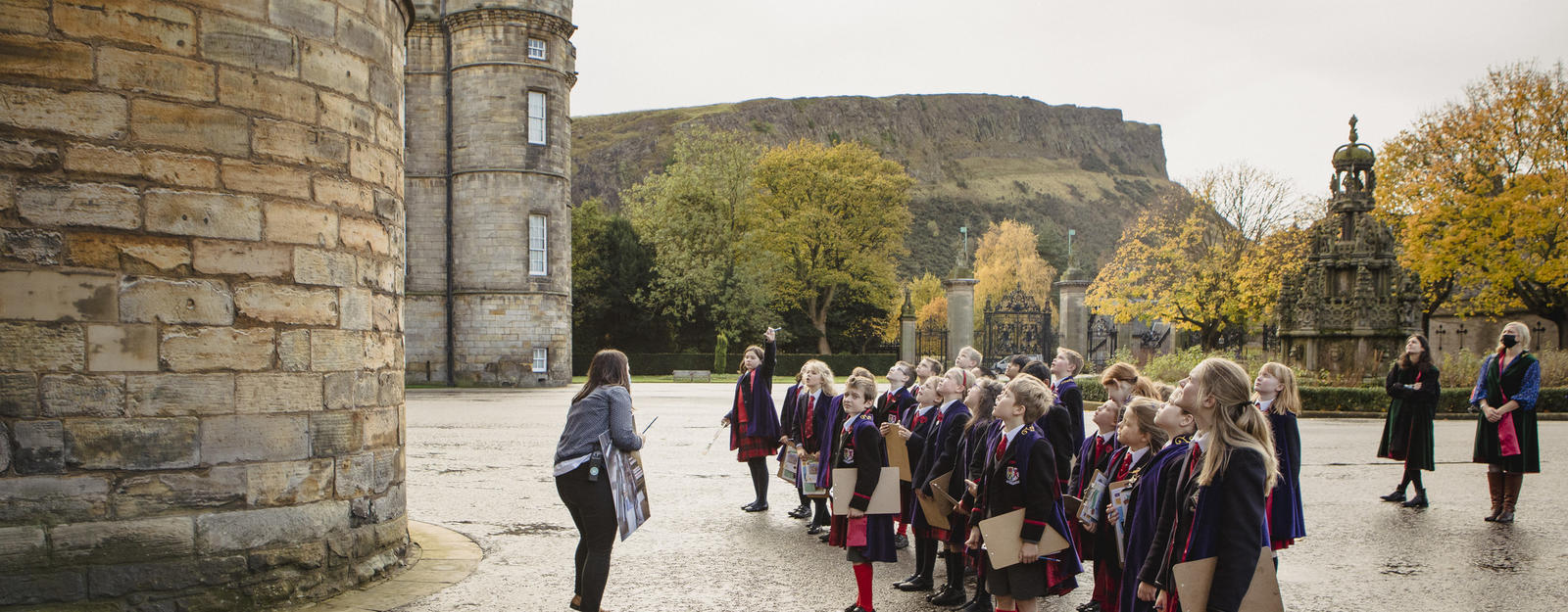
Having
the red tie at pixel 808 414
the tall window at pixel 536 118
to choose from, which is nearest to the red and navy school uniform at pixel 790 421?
the red tie at pixel 808 414

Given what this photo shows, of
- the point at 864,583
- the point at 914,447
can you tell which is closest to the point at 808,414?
the point at 914,447

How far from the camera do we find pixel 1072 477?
5.96 m

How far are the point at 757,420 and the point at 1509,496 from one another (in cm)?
638

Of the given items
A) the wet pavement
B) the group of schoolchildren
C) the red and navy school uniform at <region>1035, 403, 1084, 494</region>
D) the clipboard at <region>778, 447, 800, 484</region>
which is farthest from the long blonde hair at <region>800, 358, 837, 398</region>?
the red and navy school uniform at <region>1035, 403, 1084, 494</region>

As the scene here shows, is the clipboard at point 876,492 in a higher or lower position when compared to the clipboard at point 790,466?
higher

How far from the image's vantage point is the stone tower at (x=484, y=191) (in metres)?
27.9

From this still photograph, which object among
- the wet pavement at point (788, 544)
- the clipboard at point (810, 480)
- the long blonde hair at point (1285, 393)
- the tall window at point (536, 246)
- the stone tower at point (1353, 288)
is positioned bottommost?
the wet pavement at point (788, 544)

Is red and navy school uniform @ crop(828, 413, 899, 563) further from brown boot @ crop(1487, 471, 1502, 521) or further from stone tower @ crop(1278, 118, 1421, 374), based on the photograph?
stone tower @ crop(1278, 118, 1421, 374)

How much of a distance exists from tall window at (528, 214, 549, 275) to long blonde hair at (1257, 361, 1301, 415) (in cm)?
2496

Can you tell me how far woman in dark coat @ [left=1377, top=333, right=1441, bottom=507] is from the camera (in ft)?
28.5

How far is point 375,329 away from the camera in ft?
20.9

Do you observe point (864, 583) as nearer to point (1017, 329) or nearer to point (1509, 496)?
point (1509, 496)

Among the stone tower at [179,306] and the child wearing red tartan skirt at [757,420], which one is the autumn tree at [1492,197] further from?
the stone tower at [179,306]

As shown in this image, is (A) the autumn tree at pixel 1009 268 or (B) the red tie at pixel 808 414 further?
(A) the autumn tree at pixel 1009 268
